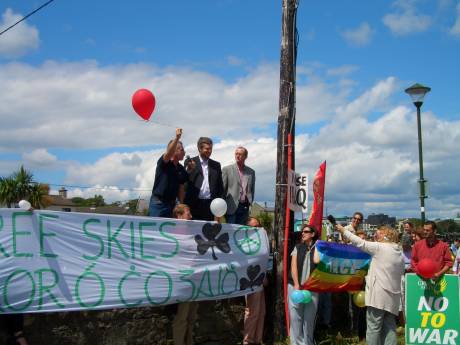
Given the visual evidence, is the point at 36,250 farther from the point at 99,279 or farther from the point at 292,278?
the point at 292,278

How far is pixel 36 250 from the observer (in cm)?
539

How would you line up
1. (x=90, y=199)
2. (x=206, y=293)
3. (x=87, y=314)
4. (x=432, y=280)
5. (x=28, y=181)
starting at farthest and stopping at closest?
(x=90, y=199), (x=28, y=181), (x=432, y=280), (x=206, y=293), (x=87, y=314)

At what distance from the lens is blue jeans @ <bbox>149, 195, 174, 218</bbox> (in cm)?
656

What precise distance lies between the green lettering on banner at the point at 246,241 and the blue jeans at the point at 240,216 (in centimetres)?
43

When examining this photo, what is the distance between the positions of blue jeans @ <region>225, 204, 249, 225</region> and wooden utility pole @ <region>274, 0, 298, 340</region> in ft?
1.48

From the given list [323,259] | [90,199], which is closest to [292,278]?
[323,259]

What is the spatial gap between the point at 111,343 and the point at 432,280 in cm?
413

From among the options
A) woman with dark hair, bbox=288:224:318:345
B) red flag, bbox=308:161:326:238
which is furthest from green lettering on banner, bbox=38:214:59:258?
red flag, bbox=308:161:326:238

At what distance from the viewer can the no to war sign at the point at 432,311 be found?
6.99 m

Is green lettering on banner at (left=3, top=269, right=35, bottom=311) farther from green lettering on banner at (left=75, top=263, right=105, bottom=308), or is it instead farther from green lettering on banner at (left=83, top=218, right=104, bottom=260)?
Result: green lettering on banner at (left=83, top=218, right=104, bottom=260)

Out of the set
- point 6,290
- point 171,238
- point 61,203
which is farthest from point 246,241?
point 61,203

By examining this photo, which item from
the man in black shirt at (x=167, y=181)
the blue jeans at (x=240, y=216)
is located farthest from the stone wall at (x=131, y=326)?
the man in black shirt at (x=167, y=181)

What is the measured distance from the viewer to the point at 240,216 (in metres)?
7.30

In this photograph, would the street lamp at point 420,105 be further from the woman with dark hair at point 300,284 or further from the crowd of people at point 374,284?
the woman with dark hair at point 300,284
